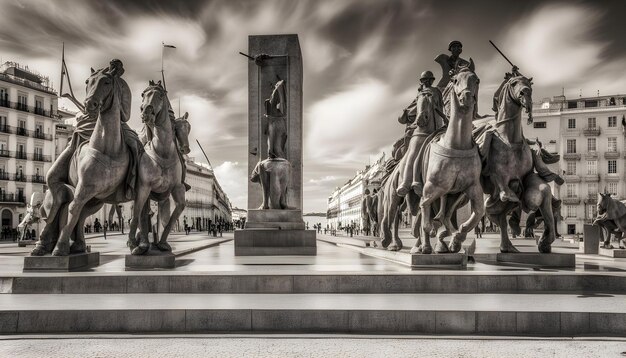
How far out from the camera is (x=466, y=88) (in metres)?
9.24

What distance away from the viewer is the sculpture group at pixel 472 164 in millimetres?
9445

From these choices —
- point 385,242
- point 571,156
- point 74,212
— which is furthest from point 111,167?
point 571,156

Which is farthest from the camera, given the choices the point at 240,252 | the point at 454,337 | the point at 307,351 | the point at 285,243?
the point at 285,243

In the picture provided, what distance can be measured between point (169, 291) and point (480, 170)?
240 inches

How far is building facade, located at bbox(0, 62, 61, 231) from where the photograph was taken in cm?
5519

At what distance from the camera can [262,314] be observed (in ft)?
21.8

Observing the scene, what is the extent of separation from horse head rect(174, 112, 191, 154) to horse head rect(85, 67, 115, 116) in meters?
1.70

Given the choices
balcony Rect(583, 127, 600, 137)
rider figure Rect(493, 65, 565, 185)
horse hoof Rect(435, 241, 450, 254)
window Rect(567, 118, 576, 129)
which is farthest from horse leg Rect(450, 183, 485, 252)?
window Rect(567, 118, 576, 129)

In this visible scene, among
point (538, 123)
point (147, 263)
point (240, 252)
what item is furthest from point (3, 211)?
point (538, 123)

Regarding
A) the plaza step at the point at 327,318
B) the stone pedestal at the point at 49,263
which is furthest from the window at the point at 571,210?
the stone pedestal at the point at 49,263

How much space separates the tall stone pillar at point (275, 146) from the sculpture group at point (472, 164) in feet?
16.2

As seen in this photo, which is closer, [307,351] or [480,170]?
[307,351]

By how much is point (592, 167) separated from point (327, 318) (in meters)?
73.0

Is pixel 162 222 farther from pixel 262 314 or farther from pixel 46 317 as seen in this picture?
pixel 262 314
